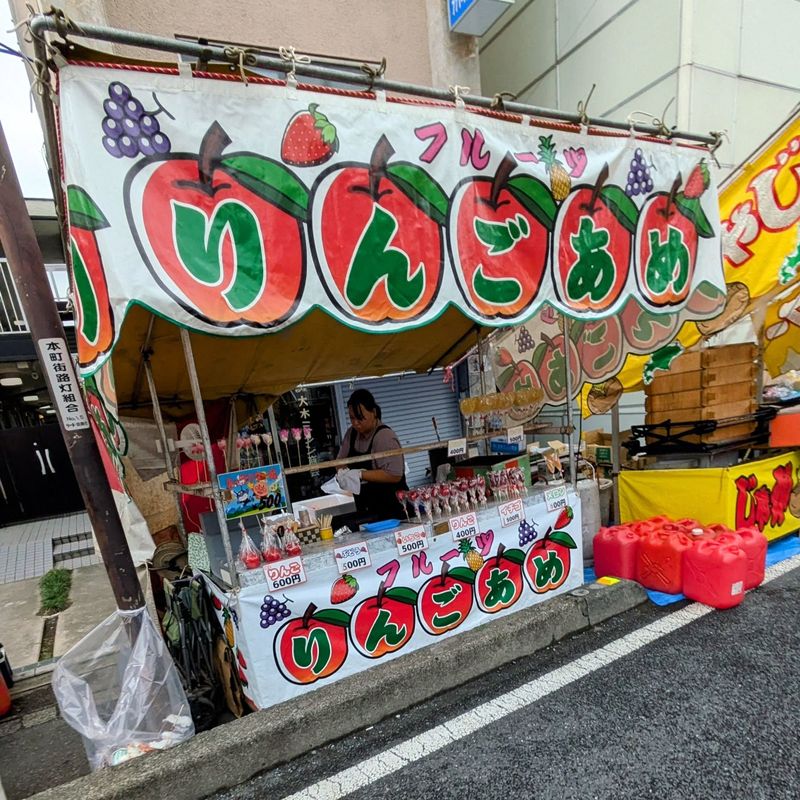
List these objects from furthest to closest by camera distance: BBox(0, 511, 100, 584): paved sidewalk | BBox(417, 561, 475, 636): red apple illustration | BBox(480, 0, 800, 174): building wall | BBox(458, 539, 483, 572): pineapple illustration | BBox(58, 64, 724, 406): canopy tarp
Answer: BBox(0, 511, 100, 584): paved sidewalk, BBox(480, 0, 800, 174): building wall, BBox(458, 539, 483, 572): pineapple illustration, BBox(417, 561, 475, 636): red apple illustration, BBox(58, 64, 724, 406): canopy tarp

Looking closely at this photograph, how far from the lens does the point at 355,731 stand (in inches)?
107

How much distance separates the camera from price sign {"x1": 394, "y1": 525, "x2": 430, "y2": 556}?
10.3 ft

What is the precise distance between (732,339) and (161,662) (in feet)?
29.6

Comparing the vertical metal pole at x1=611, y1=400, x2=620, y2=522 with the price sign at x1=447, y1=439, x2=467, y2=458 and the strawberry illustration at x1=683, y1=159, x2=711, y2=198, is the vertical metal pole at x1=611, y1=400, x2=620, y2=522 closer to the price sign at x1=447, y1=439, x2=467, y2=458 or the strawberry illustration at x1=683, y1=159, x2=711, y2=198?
the strawberry illustration at x1=683, y1=159, x2=711, y2=198

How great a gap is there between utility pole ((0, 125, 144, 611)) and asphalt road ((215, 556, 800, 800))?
5.32 feet

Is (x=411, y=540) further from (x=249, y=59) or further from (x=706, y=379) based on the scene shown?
Answer: (x=706, y=379)

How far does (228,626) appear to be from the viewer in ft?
9.62

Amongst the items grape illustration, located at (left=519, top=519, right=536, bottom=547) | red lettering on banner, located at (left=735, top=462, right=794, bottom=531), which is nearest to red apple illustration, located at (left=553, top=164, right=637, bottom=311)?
grape illustration, located at (left=519, top=519, right=536, bottom=547)

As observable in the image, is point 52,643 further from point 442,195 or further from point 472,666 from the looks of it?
point 442,195

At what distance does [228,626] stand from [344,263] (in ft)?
8.18

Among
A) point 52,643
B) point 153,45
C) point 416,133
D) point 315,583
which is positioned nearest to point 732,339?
point 416,133

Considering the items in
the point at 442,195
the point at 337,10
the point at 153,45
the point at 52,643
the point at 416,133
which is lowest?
the point at 52,643

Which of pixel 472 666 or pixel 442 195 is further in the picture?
pixel 472 666

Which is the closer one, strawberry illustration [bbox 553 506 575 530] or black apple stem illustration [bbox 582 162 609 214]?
black apple stem illustration [bbox 582 162 609 214]
